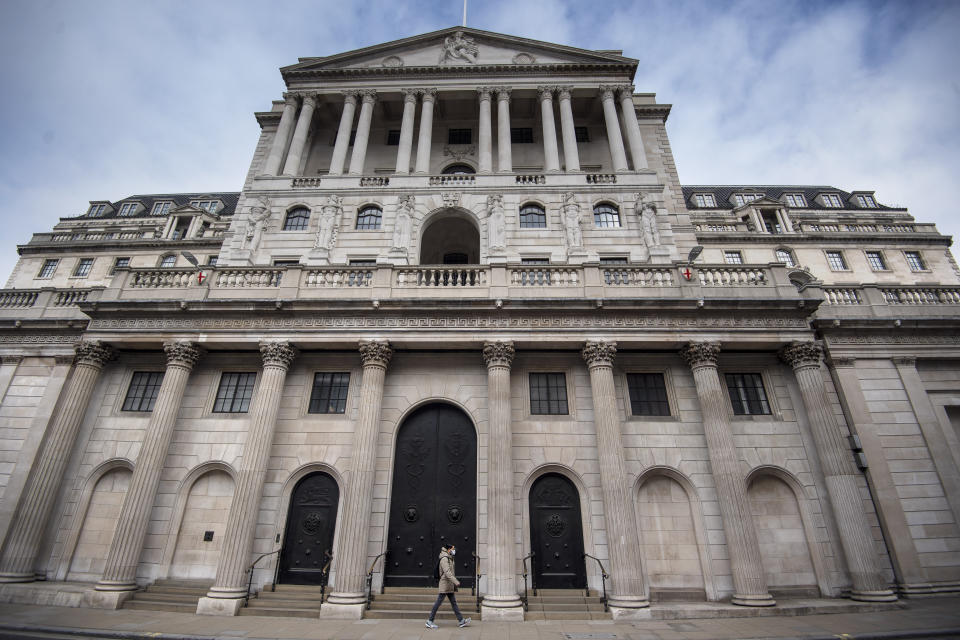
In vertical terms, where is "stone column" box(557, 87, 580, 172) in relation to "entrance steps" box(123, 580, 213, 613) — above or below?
above

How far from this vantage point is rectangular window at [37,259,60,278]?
3558cm

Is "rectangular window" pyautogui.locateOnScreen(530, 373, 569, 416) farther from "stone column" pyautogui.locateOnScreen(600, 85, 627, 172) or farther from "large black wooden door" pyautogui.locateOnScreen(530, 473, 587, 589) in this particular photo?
"stone column" pyautogui.locateOnScreen(600, 85, 627, 172)

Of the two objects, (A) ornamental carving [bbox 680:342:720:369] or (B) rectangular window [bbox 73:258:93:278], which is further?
(B) rectangular window [bbox 73:258:93:278]

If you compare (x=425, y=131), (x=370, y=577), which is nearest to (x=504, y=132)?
(x=425, y=131)

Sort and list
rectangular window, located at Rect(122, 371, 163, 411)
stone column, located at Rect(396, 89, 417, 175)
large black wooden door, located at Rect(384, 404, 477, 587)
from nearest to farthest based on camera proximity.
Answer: large black wooden door, located at Rect(384, 404, 477, 587) → rectangular window, located at Rect(122, 371, 163, 411) → stone column, located at Rect(396, 89, 417, 175)

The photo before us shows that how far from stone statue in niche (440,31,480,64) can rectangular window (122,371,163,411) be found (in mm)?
20794

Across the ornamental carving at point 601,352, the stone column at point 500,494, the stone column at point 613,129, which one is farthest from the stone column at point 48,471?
the stone column at point 613,129

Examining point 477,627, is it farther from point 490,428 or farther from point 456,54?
point 456,54

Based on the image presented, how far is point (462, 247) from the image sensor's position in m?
22.3

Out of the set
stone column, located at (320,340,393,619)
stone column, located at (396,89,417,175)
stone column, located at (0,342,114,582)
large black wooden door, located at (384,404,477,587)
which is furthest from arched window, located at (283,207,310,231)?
large black wooden door, located at (384,404,477,587)

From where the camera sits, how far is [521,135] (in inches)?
956

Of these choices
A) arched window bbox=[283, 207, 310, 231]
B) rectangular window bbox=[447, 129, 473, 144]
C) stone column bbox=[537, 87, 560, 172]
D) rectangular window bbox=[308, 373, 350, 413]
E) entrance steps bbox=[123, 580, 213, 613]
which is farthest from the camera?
rectangular window bbox=[447, 129, 473, 144]

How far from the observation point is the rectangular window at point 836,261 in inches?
1249

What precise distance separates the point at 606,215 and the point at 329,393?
14166 millimetres
